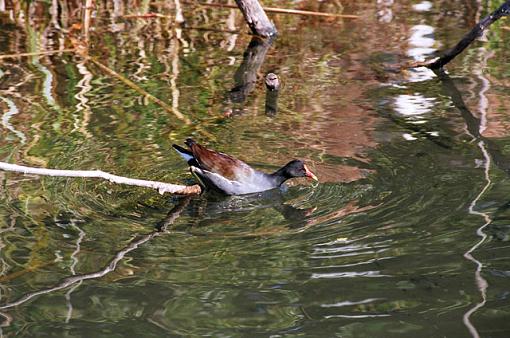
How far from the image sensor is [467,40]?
732 cm

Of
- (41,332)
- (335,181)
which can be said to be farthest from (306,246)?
(41,332)

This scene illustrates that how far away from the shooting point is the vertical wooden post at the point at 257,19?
8.94 meters

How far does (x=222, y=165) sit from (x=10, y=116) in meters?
1.95

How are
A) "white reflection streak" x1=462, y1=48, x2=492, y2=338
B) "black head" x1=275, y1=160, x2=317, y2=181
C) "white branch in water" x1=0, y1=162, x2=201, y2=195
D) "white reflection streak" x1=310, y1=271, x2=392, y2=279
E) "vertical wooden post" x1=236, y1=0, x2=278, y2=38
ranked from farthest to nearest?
"vertical wooden post" x1=236, y1=0, x2=278, y2=38
"black head" x1=275, y1=160, x2=317, y2=181
"white branch in water" x1=0, y1=162, x2=201, y2=195
"white reflection streak" x1=310, y1=271, x2=392, y2=279
"white reflection streak" x1=462, y1=48, x2=492, y2=338

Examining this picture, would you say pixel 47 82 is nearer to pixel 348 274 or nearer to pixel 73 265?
pixel 73 265

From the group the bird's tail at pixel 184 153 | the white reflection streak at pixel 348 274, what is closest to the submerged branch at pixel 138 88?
the bird's tail at pixel 184 153

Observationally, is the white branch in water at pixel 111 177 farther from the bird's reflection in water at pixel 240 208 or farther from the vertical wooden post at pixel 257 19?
the vertical wooden post at pixel 257 19

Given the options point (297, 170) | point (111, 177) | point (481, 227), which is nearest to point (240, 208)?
point (297, 170)

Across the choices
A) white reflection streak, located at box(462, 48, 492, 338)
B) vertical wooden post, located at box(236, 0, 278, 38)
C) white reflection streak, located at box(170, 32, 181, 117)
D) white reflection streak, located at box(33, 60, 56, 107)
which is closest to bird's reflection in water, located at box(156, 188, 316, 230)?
white reflection streak, located at box(462, 48, 492, 338)

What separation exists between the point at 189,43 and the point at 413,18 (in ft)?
7.52

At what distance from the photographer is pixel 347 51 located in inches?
332

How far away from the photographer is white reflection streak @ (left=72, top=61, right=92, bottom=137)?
257 inches

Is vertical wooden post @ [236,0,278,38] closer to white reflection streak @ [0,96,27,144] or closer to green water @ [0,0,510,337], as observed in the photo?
green water @ [0,0,510,337]

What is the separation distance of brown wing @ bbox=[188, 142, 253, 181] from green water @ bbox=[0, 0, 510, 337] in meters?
0.17
